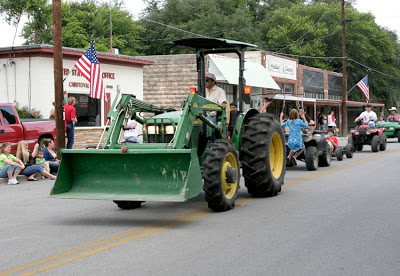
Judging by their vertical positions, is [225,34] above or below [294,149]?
above

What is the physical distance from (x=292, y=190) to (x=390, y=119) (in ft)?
73.4

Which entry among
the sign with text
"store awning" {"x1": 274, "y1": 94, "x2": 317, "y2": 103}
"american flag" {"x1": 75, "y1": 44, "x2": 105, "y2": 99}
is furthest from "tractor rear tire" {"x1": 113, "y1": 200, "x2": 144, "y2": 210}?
the sign with text

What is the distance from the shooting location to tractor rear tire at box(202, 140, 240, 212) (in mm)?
8953

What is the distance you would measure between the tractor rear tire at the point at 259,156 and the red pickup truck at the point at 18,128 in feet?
28.6

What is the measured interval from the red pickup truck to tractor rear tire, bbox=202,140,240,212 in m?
9.58

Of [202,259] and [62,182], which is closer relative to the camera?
[202,259]

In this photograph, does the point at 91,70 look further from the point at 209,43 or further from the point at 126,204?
the point at 126,204

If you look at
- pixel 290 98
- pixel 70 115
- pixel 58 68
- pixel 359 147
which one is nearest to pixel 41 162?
pixel 58 68

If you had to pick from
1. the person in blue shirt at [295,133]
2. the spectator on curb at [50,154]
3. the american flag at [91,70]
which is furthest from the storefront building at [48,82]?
the person in blue shirt at [295,133]

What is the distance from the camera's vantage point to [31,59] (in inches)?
942

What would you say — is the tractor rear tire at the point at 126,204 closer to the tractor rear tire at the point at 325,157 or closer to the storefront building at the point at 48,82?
the tractor rear tire at the point at 325,157

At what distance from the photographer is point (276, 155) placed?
12305 millimetres

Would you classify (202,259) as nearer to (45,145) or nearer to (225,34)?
(45,145)

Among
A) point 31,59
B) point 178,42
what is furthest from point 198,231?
point 31,59
